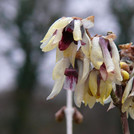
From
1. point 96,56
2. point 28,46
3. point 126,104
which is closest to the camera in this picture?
point 96,56

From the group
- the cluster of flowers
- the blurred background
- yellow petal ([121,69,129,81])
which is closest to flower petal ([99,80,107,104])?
the cluster of flowers

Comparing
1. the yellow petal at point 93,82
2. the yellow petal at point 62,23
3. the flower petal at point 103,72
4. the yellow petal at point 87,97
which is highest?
the yellow petal at point 62,23

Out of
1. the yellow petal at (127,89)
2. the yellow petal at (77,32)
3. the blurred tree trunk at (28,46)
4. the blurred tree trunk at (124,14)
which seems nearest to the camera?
the yellow petal at (77,32)

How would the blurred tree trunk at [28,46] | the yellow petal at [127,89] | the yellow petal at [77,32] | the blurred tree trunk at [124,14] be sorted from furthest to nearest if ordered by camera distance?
the blurred tree trunk at [28,46] → the blurred tree trunk at [124,14] → the yellow petal at [127,89] → the yellow petal at [77,32]

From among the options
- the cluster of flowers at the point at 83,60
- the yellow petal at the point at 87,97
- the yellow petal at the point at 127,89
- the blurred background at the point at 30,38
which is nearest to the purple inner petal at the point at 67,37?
the cluster of flowers at the point at 83,60

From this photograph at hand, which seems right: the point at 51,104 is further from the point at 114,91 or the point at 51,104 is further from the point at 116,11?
the point at 114,91

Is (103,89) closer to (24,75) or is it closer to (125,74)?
(125,74)

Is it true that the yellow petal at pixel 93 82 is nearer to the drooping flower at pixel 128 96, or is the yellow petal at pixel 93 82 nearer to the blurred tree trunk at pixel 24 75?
the drooping flower at pixel 128 96

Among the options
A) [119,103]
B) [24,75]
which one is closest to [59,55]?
[119,103]
